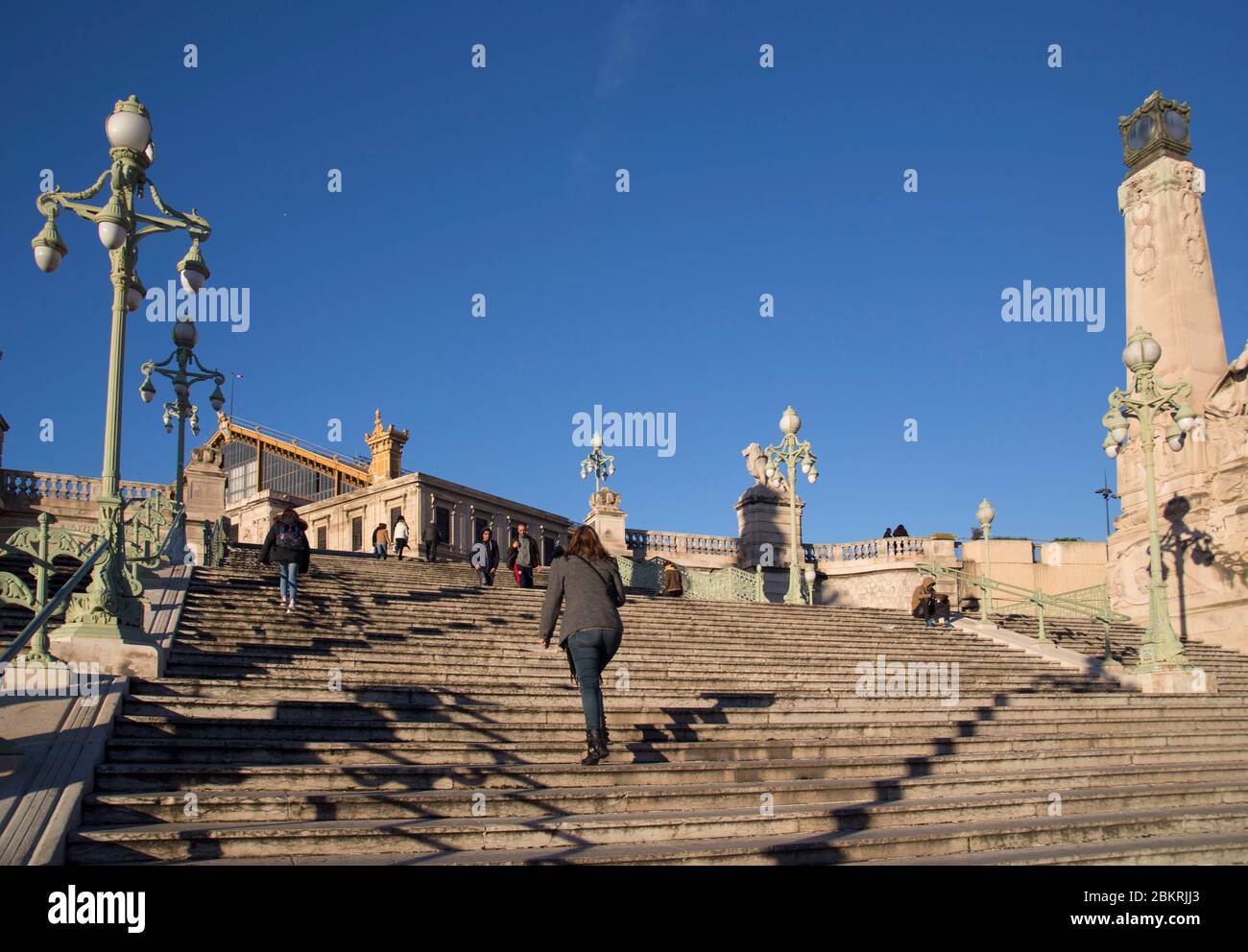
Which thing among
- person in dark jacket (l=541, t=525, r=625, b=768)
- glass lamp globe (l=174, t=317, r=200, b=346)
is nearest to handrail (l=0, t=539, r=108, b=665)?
person in dark jacket (l=541, t=525, r=625, b=768)

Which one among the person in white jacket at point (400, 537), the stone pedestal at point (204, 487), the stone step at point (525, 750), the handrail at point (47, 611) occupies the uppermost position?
the stone pedestal at point (204, 487)

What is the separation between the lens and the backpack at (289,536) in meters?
14.3

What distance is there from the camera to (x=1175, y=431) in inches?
773

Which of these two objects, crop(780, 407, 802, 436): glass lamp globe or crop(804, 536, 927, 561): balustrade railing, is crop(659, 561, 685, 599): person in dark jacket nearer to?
crop(780, 407, 802, 436): glass lamp globe

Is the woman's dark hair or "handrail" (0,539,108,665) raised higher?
the woman's dark hair

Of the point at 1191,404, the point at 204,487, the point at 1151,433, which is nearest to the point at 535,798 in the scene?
the point at 1151,433

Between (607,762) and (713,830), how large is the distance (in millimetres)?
1667

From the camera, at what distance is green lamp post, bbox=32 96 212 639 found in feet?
32.4

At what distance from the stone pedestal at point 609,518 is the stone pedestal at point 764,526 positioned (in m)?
4.50

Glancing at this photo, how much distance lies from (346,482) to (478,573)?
32.2 meters

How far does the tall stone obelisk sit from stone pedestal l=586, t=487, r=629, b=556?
541 inches

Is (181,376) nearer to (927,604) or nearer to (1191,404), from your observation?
(927,604)

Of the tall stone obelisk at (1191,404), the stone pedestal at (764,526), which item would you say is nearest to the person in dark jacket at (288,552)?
the tall stone obelisk at (1191,404)

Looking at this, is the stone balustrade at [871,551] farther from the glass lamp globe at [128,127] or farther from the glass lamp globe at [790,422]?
the glass lamp globe at [128,127]
